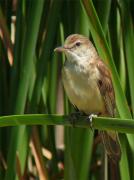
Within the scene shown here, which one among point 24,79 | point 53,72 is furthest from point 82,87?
point 53,72

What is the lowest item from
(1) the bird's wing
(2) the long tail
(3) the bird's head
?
(2) the long tail

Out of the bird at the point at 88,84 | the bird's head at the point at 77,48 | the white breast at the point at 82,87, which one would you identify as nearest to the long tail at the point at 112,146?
the bird at the point at 88,84

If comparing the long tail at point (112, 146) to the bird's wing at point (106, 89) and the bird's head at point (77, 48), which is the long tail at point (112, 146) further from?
the bird's head at point (77, 48)

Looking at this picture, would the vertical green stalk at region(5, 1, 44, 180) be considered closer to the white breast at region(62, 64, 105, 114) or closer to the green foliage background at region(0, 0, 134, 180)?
the green foliage background at region(0, 0, 134, 180)

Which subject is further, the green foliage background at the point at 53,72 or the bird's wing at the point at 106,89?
the bird's wing at the point at 106,89

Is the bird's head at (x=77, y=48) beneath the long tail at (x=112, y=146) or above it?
above

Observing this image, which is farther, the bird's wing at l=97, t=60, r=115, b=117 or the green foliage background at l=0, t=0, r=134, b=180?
the bird's wing at l=97, t=60, r=115, b=117

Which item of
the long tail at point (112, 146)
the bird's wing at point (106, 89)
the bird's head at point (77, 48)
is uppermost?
the bird's head at point (77, 48)

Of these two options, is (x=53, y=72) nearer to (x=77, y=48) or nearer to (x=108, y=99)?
(x=77, y=48)

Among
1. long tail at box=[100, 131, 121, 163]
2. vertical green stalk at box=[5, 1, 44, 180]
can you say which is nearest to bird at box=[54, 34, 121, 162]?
long tail at box=[100, 131, 121, 163]
